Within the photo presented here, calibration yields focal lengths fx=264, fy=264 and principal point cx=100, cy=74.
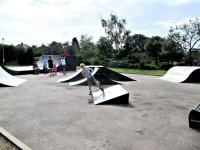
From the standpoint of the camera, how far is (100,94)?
10.8 m

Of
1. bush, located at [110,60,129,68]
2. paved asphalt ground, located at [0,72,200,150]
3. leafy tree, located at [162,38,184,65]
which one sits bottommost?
paved asphalt ground, located at [0,72,200,150]

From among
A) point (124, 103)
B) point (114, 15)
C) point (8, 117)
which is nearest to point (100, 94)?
point (124, 103)

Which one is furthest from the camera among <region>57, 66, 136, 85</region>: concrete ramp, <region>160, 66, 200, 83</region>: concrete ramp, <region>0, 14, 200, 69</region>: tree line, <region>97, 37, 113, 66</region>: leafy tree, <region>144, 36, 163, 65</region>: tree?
<region>144, 36, 163, 65</region>: tree

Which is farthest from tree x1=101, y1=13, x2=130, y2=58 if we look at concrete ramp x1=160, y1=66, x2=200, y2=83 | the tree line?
concrete ramp x1=160, y1=66, x2=200, y2=83

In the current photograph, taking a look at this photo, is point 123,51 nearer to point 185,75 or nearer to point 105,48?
point 105,48

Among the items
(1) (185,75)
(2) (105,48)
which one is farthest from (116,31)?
(1) (185,75)

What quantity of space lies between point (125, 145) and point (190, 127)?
7.25 feet

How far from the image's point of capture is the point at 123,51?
50344 millimetres

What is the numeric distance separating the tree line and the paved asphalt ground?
2700 centimetres

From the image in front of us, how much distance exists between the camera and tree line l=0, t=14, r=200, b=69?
37438 millimetres

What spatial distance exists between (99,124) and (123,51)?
44075 millimetres

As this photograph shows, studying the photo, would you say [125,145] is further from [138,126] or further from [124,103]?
[124,103]

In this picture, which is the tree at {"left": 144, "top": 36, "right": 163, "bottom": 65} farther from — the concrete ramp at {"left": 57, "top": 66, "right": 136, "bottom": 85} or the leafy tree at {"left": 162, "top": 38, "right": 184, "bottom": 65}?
the concrete ramp at {"left": 57, "top": 66, "right": 136, "bottom": 85}

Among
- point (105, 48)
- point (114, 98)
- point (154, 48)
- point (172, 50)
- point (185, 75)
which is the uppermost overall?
point (154, 48)
